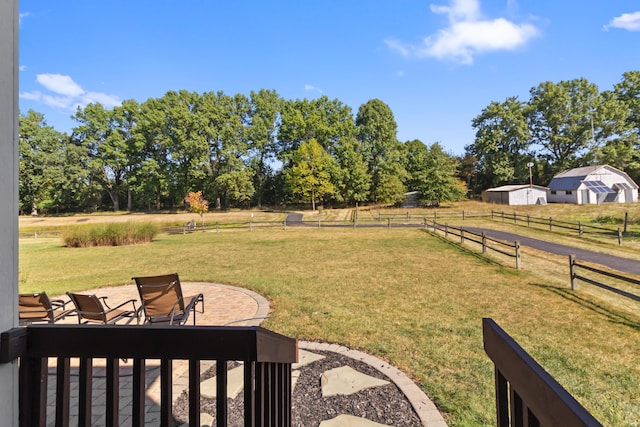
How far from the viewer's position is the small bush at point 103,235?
15531 millimetres

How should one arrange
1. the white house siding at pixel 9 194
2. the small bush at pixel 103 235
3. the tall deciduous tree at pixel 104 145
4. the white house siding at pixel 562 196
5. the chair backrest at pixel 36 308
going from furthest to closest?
1. the tall deciduous tree at pixel 104 145
2. the white house siding at pixel 562 196
3. the small bush at pixel 103 235
4. the chair backrest at pixel 36 308
5. the white house siding at pixel 9 194

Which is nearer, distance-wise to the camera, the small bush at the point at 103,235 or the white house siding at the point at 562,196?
the small bush at the point at 103,235

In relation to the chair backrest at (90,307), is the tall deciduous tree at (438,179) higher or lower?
higher

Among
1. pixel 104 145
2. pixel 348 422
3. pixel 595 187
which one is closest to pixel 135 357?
pixel 348 422

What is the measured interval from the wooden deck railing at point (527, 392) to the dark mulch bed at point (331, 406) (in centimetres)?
200

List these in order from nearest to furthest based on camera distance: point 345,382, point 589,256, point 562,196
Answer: point 345,382
point 589,256
point 562,196

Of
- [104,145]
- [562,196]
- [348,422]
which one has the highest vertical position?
[104,145]

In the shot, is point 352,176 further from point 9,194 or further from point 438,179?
point 9,194

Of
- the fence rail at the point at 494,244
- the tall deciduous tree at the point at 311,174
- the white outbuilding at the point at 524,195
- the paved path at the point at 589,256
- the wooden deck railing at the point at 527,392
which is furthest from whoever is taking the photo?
the tall deciduous tree at the point at 311,174

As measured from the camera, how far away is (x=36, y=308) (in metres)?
4.27

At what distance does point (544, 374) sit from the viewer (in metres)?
0.78

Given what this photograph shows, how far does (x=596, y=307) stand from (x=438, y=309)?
3068 mm

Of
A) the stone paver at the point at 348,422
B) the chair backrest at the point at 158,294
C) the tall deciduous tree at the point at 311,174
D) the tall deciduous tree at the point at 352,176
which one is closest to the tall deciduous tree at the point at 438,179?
the tall deciduous tree at the point at 352,176

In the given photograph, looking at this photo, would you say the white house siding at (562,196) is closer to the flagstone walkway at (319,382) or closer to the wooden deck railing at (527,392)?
the flagstone walkway at (319,382)
